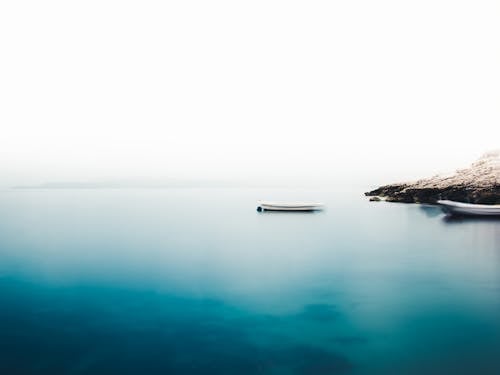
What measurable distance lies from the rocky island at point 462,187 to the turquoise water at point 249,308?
1125 inches

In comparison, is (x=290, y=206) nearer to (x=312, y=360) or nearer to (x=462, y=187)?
(x=462, y=187)

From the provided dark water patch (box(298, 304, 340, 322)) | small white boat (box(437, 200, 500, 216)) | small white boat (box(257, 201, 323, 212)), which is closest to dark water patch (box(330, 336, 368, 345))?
dark water patch (box(298, 304, 340, 322))

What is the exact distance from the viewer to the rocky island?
5750cm

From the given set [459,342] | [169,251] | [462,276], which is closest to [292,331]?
[459,342]

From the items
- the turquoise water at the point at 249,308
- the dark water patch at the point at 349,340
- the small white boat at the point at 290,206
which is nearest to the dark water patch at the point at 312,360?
the turquoise water at the point at 249,308

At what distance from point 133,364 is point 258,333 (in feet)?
12.9

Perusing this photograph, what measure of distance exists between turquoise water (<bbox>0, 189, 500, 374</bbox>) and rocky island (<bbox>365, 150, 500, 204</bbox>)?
28565 millimetres

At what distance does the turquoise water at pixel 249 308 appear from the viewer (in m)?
10.4

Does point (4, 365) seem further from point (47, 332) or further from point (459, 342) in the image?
point (459, 342)

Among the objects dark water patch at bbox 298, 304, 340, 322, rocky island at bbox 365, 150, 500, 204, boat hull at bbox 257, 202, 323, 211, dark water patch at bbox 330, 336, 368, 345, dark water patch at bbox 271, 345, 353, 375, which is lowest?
dark water patch at bbox 298, 304, 340, 322

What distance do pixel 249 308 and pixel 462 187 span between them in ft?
182

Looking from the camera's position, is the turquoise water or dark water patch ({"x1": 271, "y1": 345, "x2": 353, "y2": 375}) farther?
the turquoise water

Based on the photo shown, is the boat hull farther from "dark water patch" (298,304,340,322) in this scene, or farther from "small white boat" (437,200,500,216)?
"dark water patch" (298,304,340,322)

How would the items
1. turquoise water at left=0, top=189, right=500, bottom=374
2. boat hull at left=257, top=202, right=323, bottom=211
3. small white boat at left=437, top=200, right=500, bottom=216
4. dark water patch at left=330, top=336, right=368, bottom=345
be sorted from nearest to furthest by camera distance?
turquoise water at left=0, top=189, right=500, bottom=374 → dark water patch at left=330, top=336, right=368, bottom=345 → small white boat at left=437, top=200, right=500, bottom=216 → boat hull at left=257, top=202, right=323, bottom=211
